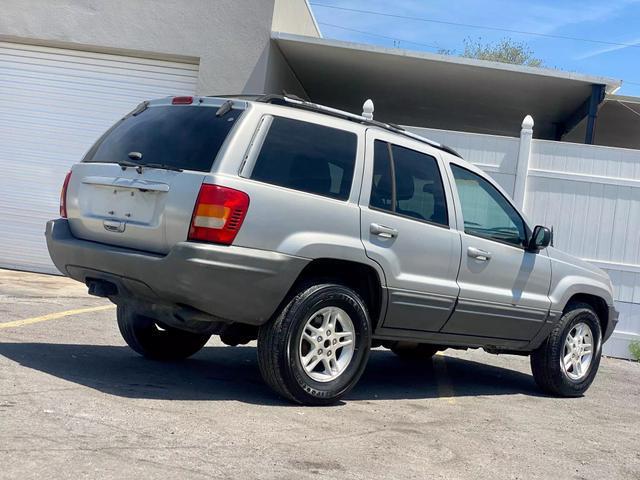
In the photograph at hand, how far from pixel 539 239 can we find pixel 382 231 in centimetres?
184

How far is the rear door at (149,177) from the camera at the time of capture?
5352 millimetres

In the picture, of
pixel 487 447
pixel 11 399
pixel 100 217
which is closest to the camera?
pixel 11 399

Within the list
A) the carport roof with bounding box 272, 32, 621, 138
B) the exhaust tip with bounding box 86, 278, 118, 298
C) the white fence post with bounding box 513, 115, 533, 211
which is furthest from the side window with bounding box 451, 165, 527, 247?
the carport roof with bounding box 272, 32, 621, 138

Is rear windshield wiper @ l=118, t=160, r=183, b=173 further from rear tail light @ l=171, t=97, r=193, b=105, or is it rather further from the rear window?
rear tail light @ l=171, t=97, r=193, b=105

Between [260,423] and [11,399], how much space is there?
4.46 feet

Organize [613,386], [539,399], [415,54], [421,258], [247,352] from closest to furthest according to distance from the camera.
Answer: [421,258]
[539,399]
[247,352]
[613,386]
[415,54]

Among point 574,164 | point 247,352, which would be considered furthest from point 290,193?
point 574,164

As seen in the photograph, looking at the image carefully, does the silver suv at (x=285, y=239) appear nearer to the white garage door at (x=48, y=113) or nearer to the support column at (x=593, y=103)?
the white garage door at (x=48, y=113)

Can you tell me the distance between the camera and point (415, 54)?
13312 millimetres

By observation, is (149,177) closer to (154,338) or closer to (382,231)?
(382,231)

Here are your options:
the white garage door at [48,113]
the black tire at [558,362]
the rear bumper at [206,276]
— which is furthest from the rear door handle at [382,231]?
the white garage door at [48,113]

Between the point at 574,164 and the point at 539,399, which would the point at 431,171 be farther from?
the point at 574,164

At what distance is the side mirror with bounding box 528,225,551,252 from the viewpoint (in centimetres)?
727

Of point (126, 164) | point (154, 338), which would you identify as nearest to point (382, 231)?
point (126, 164)
